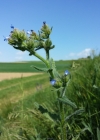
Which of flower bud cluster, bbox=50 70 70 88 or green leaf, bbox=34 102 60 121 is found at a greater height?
flower bud cluster, bbox=50 70 70 88

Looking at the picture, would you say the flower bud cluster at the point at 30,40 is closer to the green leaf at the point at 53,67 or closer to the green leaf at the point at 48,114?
the green leaf at the point at 53,67

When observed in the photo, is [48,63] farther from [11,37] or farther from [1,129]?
[1,129]

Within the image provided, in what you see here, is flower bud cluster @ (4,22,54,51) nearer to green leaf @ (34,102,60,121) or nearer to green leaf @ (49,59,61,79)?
green leaf @ (49,59,61,79)

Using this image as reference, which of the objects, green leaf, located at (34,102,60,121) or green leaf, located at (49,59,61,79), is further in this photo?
green leaf, located at (34,102,60,121)

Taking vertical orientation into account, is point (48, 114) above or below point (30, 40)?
below

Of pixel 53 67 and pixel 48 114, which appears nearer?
pixel 53 67

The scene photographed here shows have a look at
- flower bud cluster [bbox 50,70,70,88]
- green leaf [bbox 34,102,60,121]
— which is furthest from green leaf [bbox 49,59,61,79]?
green leaf [bbox 34,102,60,121]

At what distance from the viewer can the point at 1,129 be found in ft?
11.7

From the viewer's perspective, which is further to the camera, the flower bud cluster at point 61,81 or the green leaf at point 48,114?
the green leaf at point 48,114

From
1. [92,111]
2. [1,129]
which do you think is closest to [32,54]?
[92,111]

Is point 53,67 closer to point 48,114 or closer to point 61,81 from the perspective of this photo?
point 61,81

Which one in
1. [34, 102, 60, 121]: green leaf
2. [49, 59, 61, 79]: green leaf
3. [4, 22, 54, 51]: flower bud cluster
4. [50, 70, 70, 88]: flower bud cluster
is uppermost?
[4, 22, 54, 51]: flower bud cluster

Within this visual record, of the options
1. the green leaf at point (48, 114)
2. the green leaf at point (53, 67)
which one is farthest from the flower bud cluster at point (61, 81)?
the green leaf at point (48, 114)

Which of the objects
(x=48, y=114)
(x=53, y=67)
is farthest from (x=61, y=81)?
(x=48, y=114)
